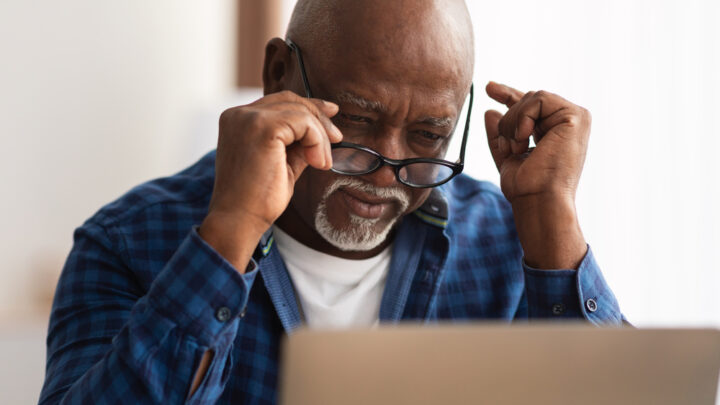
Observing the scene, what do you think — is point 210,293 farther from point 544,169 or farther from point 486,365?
point 544,169

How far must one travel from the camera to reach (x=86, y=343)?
115 centimetres

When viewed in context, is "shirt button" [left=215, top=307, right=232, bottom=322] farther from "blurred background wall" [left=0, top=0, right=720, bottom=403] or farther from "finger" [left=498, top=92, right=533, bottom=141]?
"blurred background wall" [left=0, top=0, right=720, bottom=403]

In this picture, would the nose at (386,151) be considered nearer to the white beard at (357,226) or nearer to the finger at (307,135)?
the white beard at (357,226)

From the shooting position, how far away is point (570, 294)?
1.17m

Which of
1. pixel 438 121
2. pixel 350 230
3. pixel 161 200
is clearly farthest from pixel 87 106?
pixel 438 121

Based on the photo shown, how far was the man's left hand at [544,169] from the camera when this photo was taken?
1203 millimetres

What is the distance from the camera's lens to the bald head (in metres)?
1.18

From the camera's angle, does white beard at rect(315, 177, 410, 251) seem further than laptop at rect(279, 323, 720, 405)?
Yes

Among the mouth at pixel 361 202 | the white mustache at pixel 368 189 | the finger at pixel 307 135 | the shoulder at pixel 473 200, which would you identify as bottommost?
the shoulder at pixel 473 200

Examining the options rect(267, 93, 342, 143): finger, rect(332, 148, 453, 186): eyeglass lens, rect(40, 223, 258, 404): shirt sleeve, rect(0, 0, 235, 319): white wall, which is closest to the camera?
rect(40, 223, 258, 404): shirt sleeve

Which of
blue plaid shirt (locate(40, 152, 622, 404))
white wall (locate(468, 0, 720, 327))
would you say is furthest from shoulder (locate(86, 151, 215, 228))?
white wall (locate(468, 0, 720, 327))

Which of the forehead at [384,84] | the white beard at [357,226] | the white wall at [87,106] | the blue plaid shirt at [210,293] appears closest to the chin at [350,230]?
the white beard at [357,226]

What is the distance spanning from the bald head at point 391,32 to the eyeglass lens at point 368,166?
156mm

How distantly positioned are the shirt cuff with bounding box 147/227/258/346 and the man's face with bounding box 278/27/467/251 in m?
0.33
